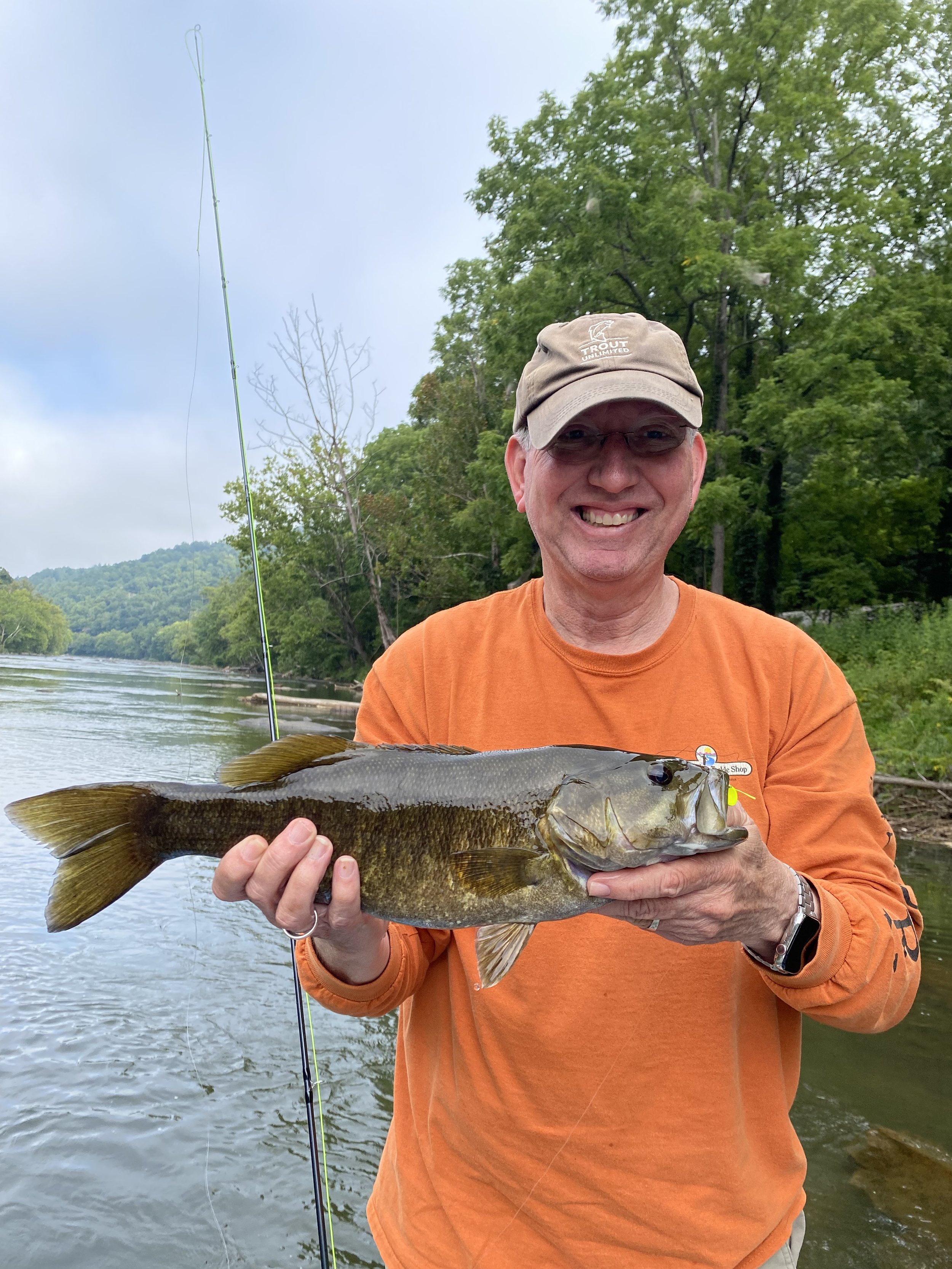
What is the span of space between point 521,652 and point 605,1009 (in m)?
0.94

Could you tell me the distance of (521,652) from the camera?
2387mm

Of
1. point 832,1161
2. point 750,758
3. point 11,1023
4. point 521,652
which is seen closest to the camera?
point 750,758

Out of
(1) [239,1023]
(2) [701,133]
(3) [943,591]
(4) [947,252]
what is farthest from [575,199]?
(1) [239,1023]

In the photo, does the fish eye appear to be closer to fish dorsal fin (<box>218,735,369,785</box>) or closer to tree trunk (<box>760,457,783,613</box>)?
fish dorsal fin (<box>218,735,369,785</box>)

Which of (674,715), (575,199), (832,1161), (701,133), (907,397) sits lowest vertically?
(832,1161)

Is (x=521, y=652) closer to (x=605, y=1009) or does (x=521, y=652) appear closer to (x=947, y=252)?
(x=605, y=1009)

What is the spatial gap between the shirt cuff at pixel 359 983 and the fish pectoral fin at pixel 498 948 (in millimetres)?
321

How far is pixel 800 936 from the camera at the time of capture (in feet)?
6.15

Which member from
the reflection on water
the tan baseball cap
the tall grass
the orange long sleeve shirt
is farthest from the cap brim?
the tall grass

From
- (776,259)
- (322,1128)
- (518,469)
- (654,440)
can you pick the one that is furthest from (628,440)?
(776,259)

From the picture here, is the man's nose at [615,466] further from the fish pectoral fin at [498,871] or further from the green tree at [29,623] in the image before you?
the green tree at [29,623]

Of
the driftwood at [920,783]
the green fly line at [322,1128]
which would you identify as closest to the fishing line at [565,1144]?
the green fly line at [322,1128]

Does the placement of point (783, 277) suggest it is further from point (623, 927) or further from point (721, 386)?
point (623, 927)

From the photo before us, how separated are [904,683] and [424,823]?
585 inches
